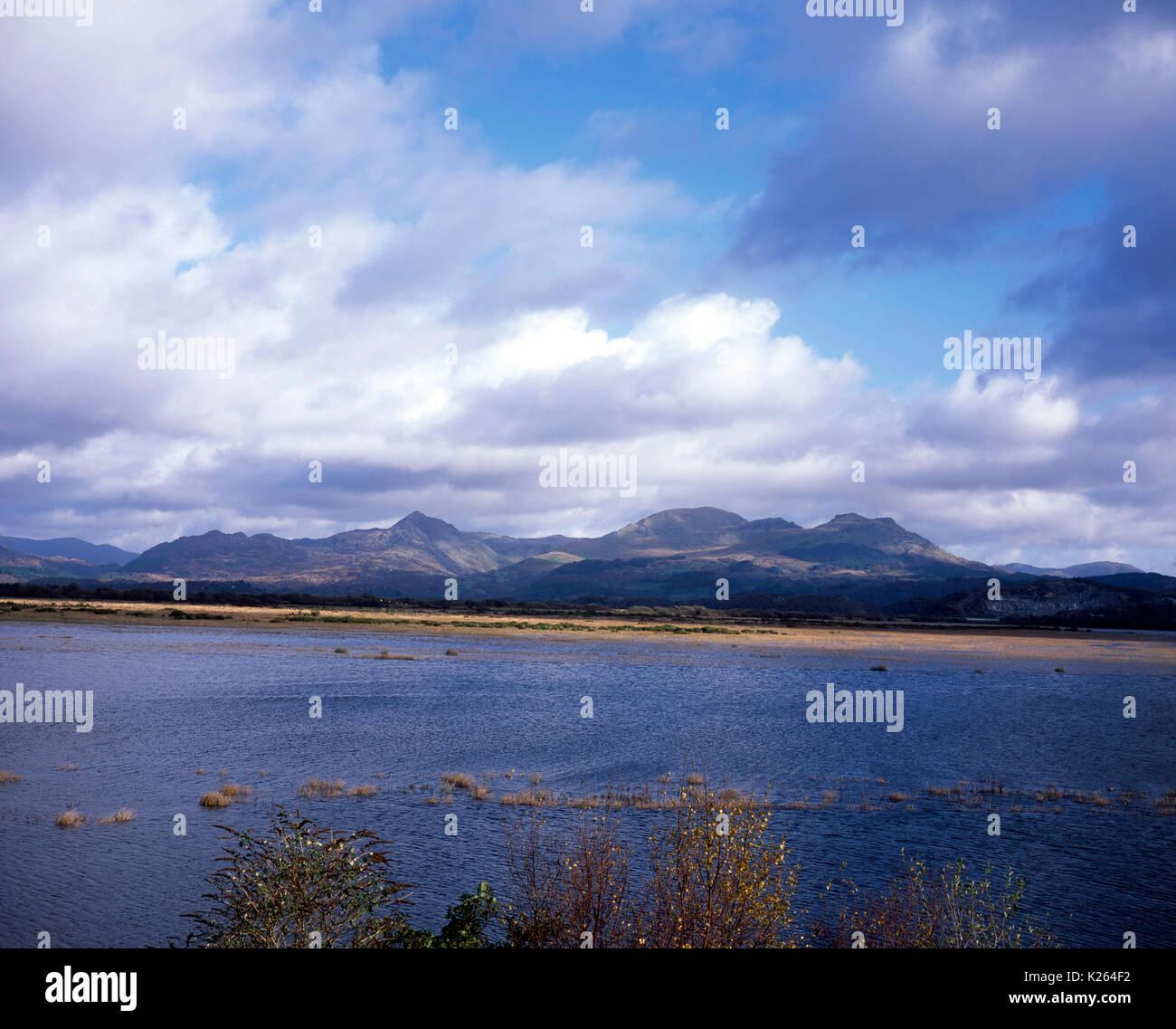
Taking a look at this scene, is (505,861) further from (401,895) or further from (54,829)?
(54,829)

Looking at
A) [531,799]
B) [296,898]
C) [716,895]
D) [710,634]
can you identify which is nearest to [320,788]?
[531,799]

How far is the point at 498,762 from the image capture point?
31.8 m

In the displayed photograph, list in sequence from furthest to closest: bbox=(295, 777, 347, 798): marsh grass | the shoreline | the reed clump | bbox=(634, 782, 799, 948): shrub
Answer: the shoreline → the reed clump → bbox=(295, 777, 347, 798): marsh grass → bbox=(634, 782, 799, 948): shrub

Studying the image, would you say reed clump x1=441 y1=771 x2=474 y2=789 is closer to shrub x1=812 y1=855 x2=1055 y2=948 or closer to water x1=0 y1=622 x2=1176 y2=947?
water x1=0 y1=622 x2=1176 y2=947

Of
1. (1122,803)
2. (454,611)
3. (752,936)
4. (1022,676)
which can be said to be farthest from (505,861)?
(454,611)

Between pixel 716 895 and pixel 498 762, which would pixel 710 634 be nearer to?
pixel 498 762

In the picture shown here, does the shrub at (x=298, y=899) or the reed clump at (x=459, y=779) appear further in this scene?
the reed clump at (x=459, y=779)

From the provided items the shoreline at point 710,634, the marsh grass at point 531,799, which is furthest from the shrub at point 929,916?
the shoreline at point 710,634

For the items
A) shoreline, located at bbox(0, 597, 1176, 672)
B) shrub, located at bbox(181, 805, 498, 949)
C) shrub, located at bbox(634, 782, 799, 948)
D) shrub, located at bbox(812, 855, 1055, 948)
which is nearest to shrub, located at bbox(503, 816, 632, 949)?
shrub, located at bbox(634, 782, 799, 948)

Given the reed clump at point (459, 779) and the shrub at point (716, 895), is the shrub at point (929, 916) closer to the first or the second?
the shrub at point (716, 895)

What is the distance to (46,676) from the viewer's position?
5112cm

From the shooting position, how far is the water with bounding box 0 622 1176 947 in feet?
60.4

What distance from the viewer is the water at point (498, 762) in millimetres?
18406
